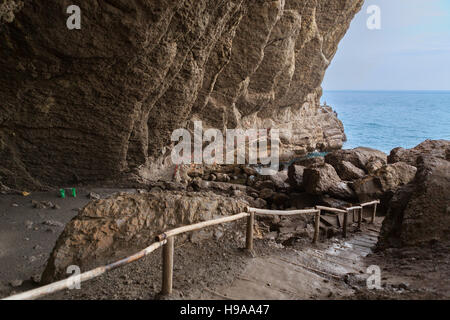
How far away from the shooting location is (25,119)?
812cm

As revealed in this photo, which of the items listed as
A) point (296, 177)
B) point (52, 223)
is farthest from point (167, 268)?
point (296, 177)

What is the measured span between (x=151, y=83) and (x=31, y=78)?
2.73m

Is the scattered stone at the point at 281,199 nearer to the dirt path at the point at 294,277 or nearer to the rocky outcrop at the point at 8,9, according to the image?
the dirt path at the point at 294,277

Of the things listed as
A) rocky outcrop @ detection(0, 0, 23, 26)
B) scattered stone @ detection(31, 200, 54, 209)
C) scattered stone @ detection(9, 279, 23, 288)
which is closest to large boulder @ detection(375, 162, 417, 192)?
scattered stone @ detection(31, 200, 54, 209)

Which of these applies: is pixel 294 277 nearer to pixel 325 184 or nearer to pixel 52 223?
pixel 52 223

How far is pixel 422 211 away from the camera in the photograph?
5.71m

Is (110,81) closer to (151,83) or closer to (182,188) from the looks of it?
(151,83)

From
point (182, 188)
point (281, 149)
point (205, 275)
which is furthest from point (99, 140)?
point (281, 149)

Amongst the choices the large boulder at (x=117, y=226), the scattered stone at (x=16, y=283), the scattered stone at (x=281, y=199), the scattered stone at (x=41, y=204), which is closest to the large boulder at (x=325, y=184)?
the scattered stone at (x=281, y=199)

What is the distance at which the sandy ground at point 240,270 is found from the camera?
3506 millimetres

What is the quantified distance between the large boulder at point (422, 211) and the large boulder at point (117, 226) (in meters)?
3.43

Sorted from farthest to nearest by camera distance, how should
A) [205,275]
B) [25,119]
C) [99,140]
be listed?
[99,140]
[25,119]
[205,275]

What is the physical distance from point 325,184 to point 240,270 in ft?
26.0

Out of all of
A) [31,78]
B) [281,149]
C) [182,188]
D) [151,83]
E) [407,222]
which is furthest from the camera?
[281,149]
